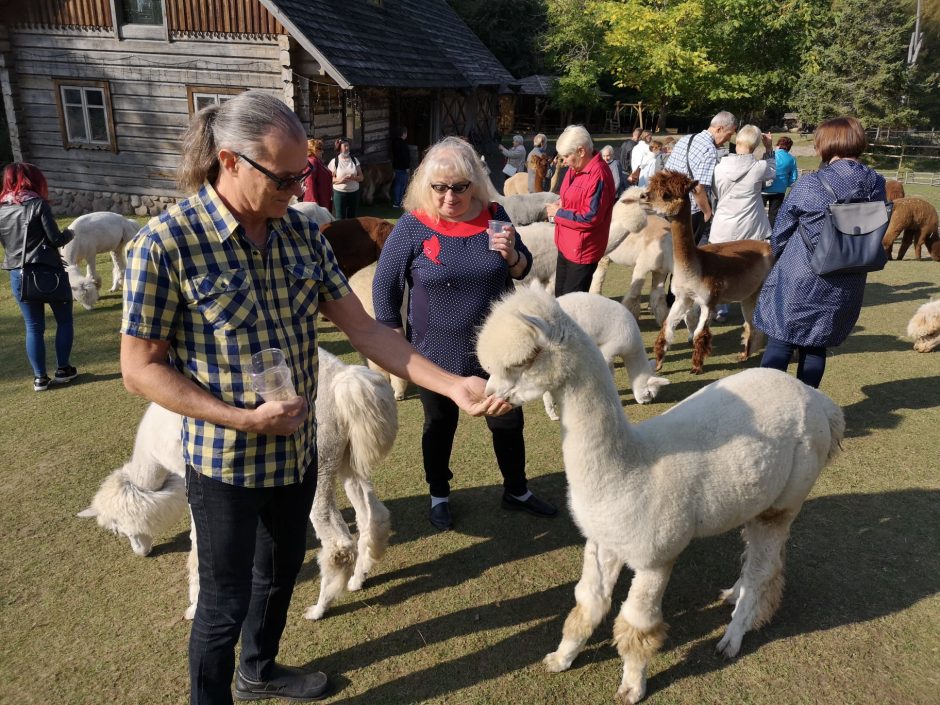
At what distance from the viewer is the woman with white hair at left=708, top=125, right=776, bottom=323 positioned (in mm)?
6258

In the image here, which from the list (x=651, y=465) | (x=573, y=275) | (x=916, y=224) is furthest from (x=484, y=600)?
(x=916, y=224)

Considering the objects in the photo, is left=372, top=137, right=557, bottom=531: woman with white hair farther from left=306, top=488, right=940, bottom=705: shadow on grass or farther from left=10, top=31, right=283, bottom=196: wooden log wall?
left=10, top=31, right=283, bottom=196: wooden log wall

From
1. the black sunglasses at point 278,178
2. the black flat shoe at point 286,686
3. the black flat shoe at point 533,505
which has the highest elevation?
the black sunglasses at point 278,178

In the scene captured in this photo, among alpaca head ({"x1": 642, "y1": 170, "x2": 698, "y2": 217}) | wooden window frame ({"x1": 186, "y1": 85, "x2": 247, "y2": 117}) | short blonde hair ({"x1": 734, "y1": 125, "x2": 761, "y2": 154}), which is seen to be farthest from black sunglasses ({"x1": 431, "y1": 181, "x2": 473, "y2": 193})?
wooden window frame ({"x1": 186, "y1": 85, "x2": 247, "y2": 117})

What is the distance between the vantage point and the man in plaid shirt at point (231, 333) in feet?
5.75

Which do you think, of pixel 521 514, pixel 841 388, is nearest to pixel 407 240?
pixel 521 514

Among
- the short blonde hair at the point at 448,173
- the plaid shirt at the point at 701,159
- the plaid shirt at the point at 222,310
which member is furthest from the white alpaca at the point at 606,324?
the plaid shirt at the point at 222,310

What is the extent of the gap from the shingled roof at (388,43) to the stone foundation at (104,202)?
4615 millimetres

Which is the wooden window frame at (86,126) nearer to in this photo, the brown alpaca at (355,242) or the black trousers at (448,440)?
the brown alpaca at (355,242)

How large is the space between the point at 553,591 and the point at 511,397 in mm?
1527

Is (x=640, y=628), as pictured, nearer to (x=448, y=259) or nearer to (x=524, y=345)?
(x=524, y=345)

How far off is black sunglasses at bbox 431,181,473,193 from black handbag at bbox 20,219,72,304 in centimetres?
407

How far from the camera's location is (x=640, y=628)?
2.42 meters

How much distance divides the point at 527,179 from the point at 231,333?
1064 cm
